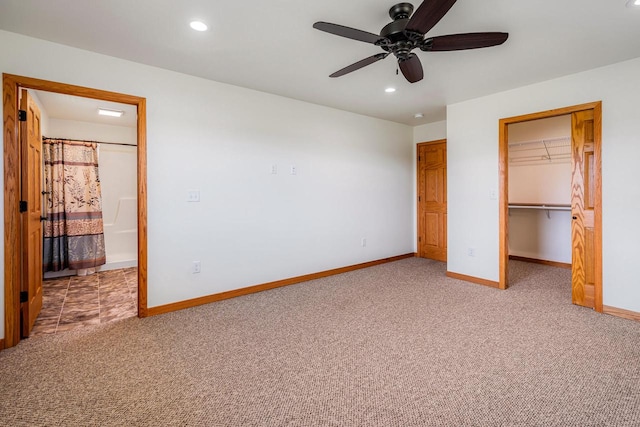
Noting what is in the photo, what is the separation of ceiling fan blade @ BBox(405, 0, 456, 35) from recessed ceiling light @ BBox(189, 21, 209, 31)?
1434mm

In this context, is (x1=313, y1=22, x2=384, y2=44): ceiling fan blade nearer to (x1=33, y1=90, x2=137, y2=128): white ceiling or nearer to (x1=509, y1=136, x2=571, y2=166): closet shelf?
(x1=33, y1=90, x2=137, y2=128): white ceiling

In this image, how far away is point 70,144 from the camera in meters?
4.58

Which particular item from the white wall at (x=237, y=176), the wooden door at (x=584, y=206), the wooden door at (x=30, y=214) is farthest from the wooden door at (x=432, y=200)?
the wooden door at (x=30, y=214)

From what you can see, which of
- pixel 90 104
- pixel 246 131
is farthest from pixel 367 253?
pixel 90 104

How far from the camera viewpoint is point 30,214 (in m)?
2.67

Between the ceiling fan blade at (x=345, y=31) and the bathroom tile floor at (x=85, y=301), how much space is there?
303 cm

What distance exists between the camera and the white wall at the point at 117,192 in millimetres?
5047

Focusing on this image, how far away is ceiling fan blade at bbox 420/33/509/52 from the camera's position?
76.6 inches

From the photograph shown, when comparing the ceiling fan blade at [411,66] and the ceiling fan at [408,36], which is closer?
the ceiling fan at [408,36]

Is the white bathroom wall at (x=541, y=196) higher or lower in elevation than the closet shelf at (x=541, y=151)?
lower

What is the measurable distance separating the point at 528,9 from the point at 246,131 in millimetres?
2740

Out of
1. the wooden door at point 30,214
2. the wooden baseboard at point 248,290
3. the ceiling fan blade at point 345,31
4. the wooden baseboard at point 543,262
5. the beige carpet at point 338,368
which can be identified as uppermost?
the ceiling fan blade at point 345,31

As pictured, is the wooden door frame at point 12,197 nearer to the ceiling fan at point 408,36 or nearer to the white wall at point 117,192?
the ceiling fan at point 408,36

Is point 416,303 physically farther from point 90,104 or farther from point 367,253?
point 90,104
